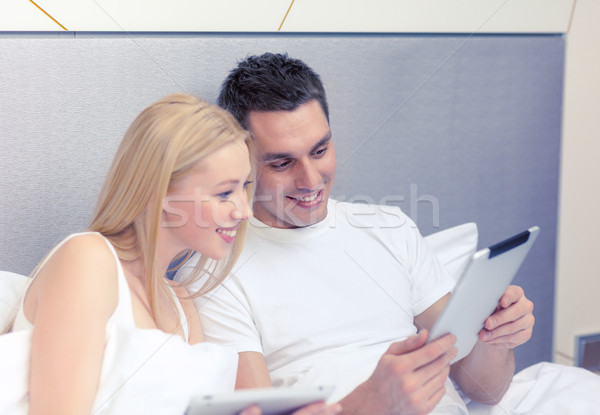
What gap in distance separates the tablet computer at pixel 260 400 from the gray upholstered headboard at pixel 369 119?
607 mm

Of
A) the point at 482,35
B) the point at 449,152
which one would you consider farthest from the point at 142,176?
the point at 482,35

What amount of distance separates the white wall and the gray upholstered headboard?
13cm

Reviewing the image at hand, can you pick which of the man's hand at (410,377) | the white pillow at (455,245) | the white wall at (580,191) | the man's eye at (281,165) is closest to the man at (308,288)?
the man's eye at (281,165)

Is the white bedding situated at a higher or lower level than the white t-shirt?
lower

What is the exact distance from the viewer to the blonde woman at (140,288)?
2.50 ft

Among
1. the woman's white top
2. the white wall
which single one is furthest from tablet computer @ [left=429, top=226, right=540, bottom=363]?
the white wall

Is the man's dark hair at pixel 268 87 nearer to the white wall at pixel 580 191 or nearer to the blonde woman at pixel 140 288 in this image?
the blonde woman at pixel 140 288

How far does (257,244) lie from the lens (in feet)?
3.73

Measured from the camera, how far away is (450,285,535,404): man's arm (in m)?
1.01

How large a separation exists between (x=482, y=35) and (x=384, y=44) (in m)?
0.29

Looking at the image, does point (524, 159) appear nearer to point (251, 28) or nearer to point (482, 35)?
point (482, 35)

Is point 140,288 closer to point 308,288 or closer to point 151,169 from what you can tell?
point 151,169

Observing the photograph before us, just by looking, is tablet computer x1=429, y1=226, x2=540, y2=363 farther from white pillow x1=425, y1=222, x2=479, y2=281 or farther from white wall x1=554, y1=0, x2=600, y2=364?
white wall x1=554, y1=0, x2=600, y2=364

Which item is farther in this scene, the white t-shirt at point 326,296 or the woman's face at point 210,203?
the white t-shirt at point 326,296
